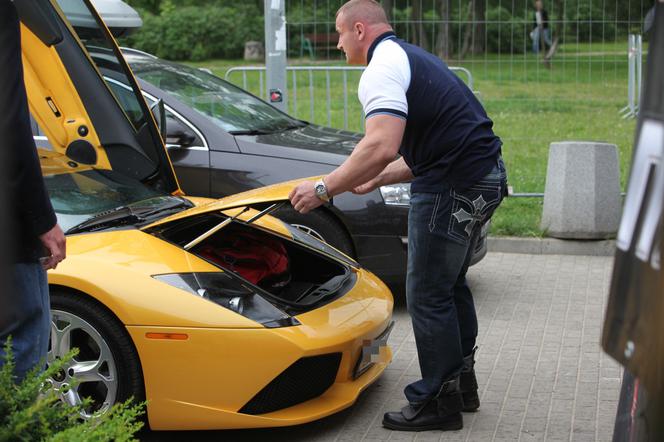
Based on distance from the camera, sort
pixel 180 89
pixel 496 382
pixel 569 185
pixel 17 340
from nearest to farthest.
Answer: pixel 17 340, pixel 496 382, pixel 180 89, pixel 569 185

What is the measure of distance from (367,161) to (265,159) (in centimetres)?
273

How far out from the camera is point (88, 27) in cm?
563

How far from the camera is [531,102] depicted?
42.2 feet

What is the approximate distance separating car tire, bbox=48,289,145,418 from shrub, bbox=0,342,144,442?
132 centimetres

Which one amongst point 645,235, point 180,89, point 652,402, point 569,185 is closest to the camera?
point 645,235

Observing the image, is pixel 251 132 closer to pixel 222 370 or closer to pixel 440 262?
pixel 440 262

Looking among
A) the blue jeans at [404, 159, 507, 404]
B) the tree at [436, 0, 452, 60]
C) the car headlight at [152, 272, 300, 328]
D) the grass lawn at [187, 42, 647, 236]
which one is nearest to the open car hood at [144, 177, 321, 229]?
the car headlight at [152, 272, 300, 328]

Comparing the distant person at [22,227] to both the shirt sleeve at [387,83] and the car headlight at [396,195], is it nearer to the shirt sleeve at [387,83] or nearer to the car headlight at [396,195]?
the shirt sleeve at [387,83]

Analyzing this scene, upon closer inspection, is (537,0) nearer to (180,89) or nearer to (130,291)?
(180,89)

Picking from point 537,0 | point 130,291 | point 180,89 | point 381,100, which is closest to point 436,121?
point 381,100

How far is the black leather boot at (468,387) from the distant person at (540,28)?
6.17m

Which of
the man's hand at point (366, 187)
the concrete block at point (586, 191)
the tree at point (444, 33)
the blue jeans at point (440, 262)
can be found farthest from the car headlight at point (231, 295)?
the tree at point (444, 33)

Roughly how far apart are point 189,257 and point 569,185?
5020mm

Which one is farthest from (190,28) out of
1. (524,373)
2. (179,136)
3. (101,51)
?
(524,373)
